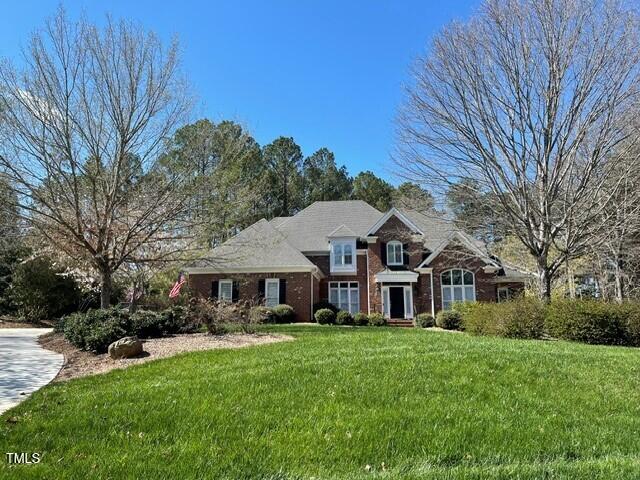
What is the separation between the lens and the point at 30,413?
5293mm

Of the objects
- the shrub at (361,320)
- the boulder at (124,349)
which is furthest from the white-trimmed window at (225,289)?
the boulder at (124,349)

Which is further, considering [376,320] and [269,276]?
[269,276]

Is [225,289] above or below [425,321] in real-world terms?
above

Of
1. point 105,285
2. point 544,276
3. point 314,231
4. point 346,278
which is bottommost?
point 105,285

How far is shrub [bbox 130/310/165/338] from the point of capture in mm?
12359

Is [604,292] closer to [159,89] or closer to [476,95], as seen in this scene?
[476,95]

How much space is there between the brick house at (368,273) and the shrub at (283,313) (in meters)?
0.72

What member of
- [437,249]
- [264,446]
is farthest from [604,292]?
[264,446]

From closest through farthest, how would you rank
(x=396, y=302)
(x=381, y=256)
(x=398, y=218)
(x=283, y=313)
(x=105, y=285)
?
(x=105, y=285), (x=283, y=313), (x=396, y=302), (x=398, y=218), (x=381, y=256)

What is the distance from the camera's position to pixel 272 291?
79.6 ft

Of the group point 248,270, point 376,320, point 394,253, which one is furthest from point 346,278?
point 248,270

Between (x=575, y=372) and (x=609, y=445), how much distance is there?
9.43 ft

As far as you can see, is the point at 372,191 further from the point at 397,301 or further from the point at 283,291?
the point at 283,291

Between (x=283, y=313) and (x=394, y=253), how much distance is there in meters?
7.12
